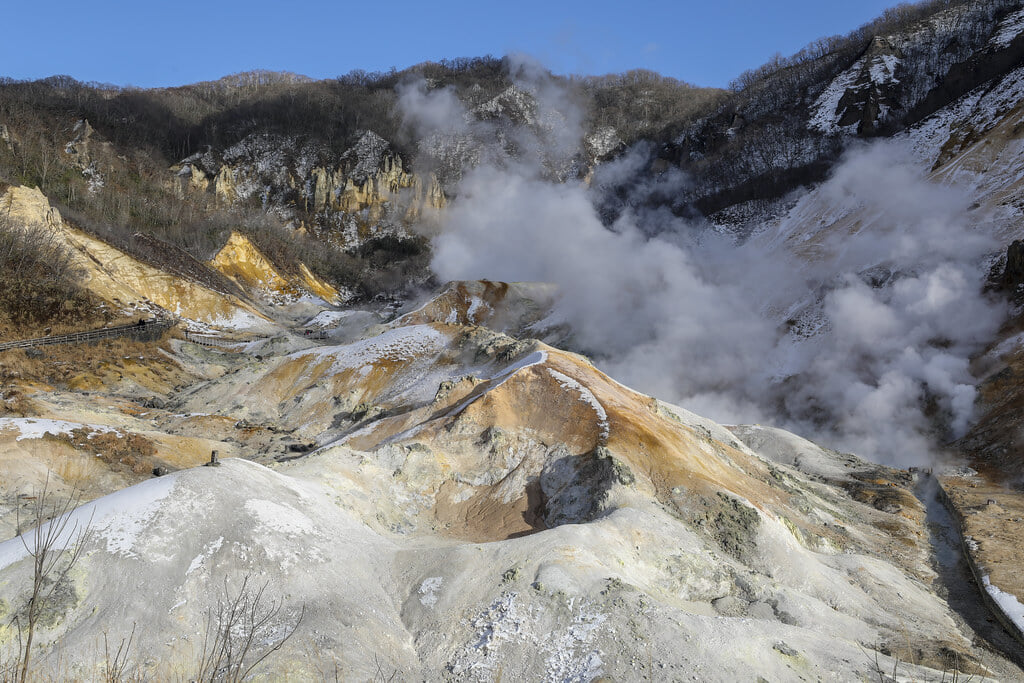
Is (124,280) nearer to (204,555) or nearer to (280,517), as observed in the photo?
(280,517)

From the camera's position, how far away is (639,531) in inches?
480

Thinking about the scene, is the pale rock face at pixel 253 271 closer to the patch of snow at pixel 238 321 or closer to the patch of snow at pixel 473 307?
the patch of snow at pixel 238 321

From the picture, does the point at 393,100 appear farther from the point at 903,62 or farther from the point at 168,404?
the point at 168,404

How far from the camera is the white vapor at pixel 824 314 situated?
26266mm

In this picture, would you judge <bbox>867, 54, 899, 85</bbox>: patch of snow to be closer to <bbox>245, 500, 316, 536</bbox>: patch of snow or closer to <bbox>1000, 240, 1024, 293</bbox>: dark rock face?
<bbox>1000, 240, 1024, 293</bbox>: dark rock face

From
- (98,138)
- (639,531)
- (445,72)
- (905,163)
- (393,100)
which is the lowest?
(639,531)

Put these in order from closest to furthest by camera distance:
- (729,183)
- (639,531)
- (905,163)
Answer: (639,531) → (905,163) → (729,183)

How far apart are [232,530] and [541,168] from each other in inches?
4127

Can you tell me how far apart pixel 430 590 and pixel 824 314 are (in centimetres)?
2904

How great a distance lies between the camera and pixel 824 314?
32750 mm

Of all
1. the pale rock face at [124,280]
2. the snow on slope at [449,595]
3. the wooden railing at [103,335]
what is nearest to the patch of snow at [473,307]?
the pale rock face at [124,280]

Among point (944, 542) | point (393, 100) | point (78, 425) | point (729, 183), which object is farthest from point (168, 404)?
point (393, 100)

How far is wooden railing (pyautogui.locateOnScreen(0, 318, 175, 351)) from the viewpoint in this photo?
31.0m

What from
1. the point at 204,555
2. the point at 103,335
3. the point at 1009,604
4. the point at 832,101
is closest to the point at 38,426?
the point at 204,555
